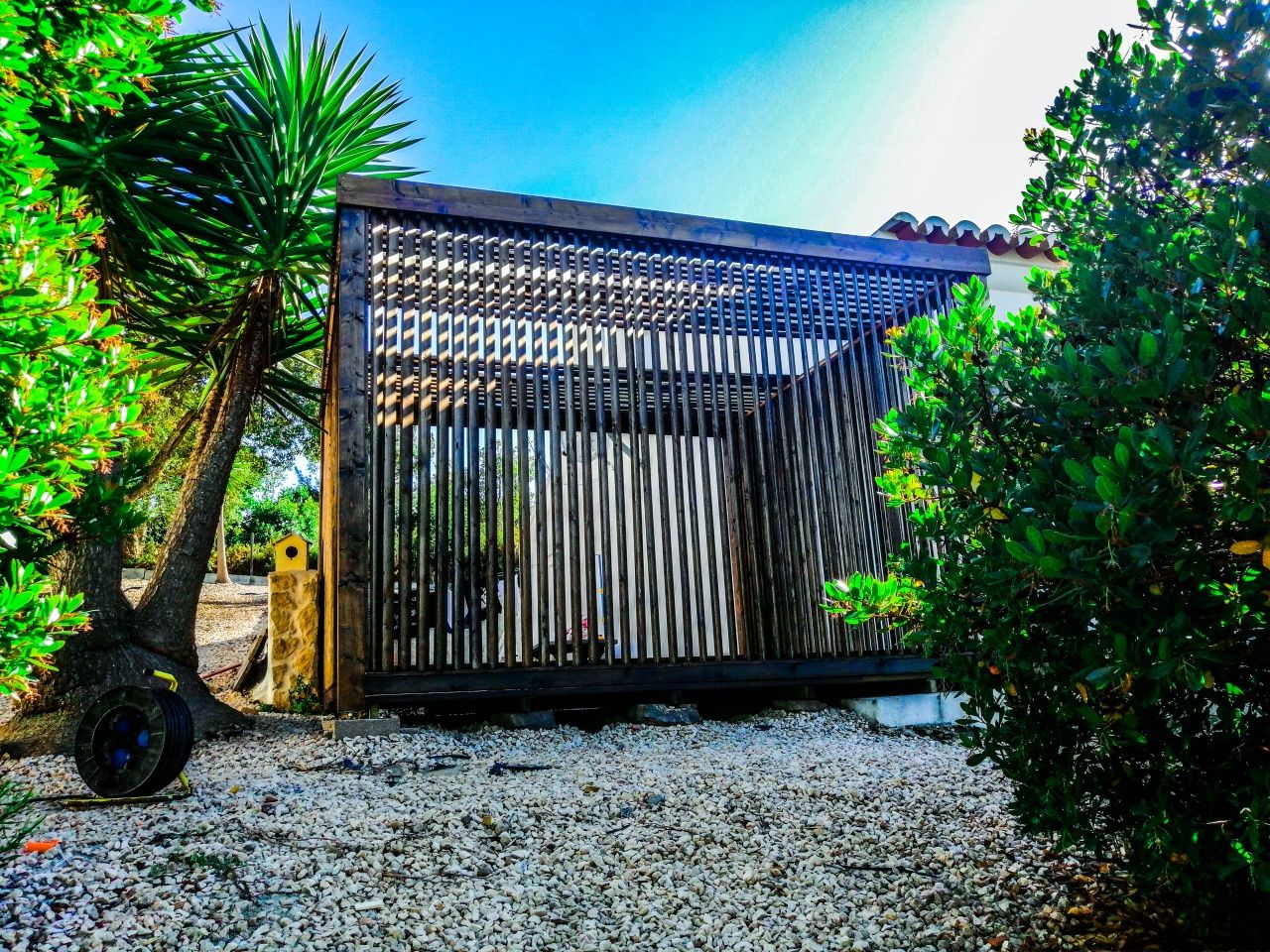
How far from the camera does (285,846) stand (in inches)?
103

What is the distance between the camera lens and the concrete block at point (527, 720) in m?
4.93

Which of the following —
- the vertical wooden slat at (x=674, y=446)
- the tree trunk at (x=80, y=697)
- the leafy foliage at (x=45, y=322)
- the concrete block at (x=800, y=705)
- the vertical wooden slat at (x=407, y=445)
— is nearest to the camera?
the leafy foliage at (x=45, y=322)

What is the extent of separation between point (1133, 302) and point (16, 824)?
3837 millimetres

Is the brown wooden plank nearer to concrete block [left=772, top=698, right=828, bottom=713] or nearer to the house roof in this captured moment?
concrete block [left=772, top=698, right=828, bottom=713]

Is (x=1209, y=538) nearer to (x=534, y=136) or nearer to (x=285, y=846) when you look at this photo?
(x=285, y=846)

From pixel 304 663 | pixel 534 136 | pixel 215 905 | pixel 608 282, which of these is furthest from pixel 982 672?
pixel 534 136

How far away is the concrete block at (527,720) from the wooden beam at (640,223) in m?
3.37

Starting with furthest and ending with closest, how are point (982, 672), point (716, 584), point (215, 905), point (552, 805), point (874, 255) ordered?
1. point (874, 255)
2. point (716, 584)
3. point (552, 805)
4. point (215, 905)
5. point (982, 672)

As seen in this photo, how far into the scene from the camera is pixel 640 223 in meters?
5.66

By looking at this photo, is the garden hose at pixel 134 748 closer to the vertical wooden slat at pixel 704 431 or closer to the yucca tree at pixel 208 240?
the yucca tree at pixel 208 240

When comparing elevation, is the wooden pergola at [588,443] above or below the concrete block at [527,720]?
above

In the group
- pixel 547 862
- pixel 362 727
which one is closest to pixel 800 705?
pixel 362 727

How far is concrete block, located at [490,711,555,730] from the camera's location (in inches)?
194

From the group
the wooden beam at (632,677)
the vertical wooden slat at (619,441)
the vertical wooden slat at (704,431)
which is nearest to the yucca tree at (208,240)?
the wooden beam at (632,677)
